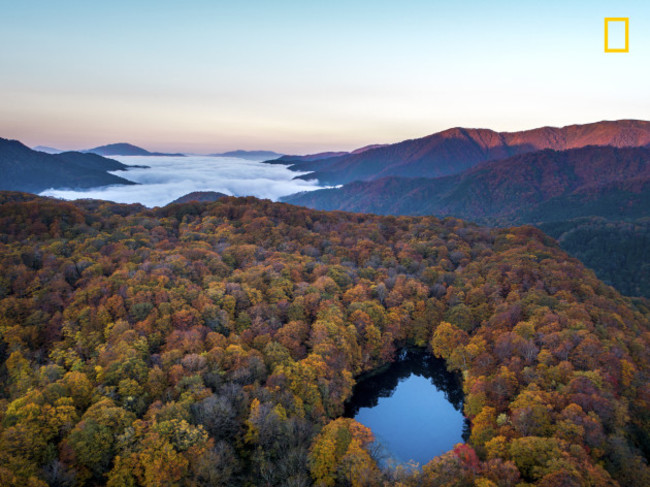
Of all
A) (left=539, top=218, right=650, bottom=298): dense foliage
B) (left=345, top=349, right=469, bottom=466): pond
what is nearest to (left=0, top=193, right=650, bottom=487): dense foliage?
(left=345, top=349, right=469, bottom=466): pond

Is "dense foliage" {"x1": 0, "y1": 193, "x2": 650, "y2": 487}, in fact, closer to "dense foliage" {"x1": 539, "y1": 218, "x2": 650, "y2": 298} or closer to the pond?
the pond

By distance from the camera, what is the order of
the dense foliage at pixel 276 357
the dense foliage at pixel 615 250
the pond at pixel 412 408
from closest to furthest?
the dense foliage at pixel 276 357 → the pond at pixel 412 408 → the dense foliage at pixel 615 250

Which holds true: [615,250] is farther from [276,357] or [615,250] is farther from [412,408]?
[276,357]

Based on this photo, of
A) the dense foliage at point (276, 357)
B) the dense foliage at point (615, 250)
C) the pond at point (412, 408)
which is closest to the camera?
the dense foliage at point (276, 357)

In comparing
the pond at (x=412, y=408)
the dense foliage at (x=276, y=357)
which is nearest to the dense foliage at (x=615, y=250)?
the dense foliage at (x=276, y=357)

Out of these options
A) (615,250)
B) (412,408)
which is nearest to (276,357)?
(412,408)

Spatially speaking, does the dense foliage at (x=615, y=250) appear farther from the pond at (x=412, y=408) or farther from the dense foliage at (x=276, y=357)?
the pond at (x=412, y=408)
